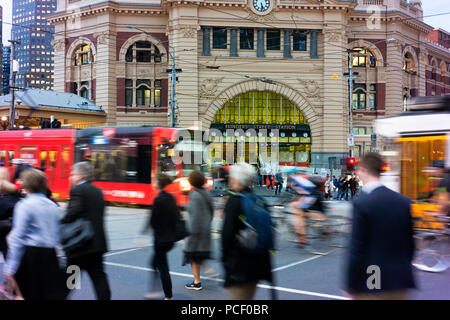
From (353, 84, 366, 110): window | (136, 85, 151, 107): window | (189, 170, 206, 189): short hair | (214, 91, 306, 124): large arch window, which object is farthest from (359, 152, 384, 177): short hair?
(353, 84, 366, 110): window

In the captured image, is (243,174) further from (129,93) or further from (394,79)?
(394,79)

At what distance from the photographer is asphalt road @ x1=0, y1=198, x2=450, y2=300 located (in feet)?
22.9

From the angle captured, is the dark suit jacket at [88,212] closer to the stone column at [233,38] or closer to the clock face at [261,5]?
the stone column at [233,38]

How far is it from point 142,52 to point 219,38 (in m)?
7.54

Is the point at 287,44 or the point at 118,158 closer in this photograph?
the point at 118,158

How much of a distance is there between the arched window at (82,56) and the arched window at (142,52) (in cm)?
398

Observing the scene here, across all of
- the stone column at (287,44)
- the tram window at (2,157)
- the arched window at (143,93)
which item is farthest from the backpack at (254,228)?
the arched window at (143,93)

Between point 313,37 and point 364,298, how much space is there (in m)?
39.8

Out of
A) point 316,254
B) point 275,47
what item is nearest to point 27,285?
point 316,254

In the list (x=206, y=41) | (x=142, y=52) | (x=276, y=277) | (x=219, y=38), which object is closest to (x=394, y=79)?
(x=219, y=38)

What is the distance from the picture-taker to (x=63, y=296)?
4871 mm

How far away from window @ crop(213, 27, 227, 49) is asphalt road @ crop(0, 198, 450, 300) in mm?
31708

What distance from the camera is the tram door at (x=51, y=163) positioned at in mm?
20797

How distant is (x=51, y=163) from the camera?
68.6 ft
